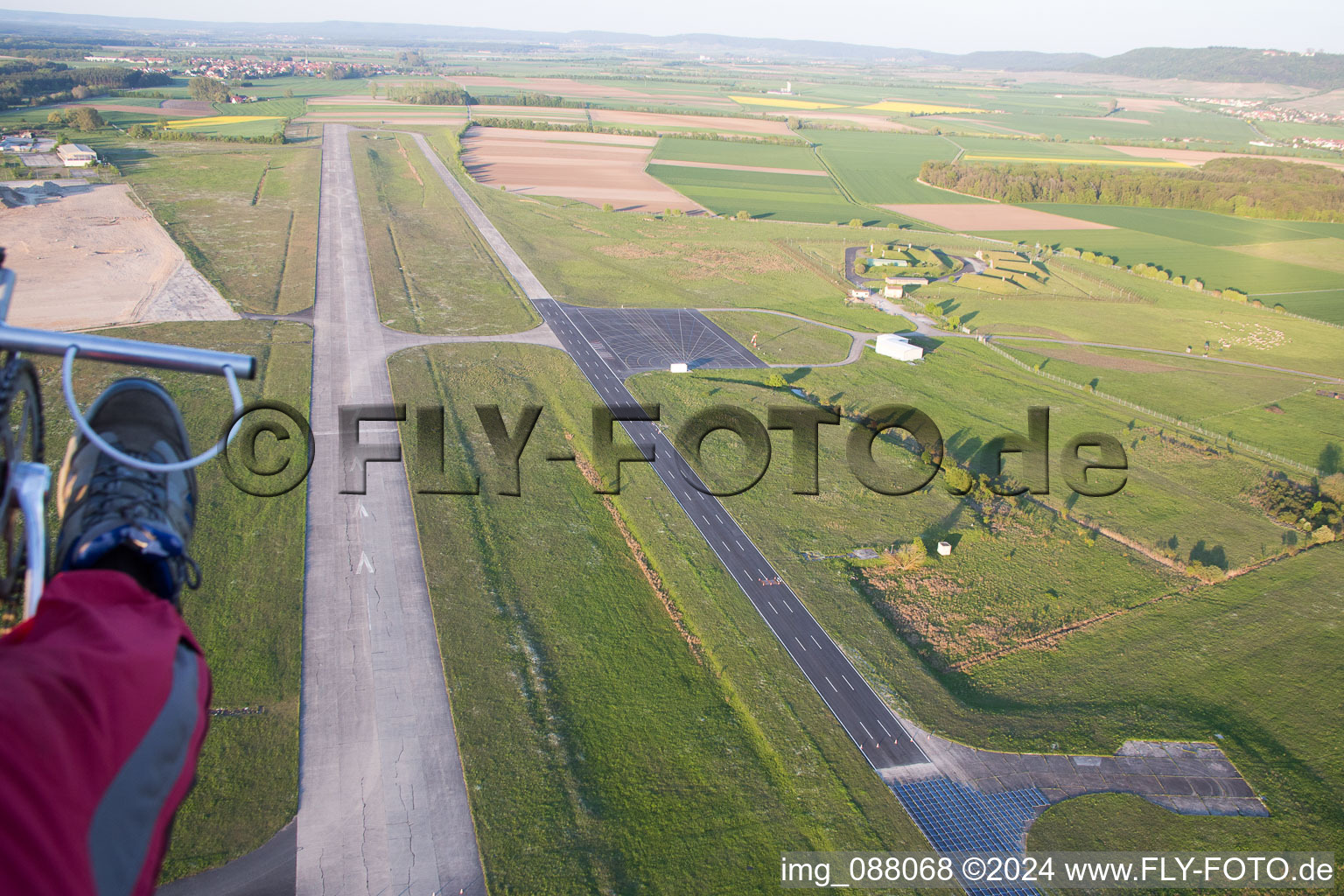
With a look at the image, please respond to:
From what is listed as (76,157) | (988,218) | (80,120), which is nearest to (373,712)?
(76,157)

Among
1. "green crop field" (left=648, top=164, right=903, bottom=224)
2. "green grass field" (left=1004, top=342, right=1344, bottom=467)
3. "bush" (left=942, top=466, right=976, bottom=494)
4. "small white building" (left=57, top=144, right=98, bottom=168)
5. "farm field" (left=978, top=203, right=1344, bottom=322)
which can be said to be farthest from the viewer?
"green crop field" (left=648, top=164, right=903, bottom=224)

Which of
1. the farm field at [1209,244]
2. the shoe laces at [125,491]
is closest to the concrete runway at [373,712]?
the shoe laces at [125,491]

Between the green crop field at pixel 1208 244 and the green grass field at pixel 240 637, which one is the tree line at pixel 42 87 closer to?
the green grass field at pixel 240 637

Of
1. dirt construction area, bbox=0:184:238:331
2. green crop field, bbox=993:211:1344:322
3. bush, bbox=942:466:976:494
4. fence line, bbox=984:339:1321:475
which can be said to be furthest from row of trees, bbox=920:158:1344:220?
dirt construction area, bbox=0:184:238:331

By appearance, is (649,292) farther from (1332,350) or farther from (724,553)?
(1332,350)

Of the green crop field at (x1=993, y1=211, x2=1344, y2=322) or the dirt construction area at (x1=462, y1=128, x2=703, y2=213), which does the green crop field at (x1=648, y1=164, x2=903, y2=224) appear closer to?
the dirt construction area at (x1=462, y1=128, x2=703, y2=213)

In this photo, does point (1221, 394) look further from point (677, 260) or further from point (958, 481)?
point (677, 260)

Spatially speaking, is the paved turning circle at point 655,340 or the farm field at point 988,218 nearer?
the paved turning circle at point 655,340
